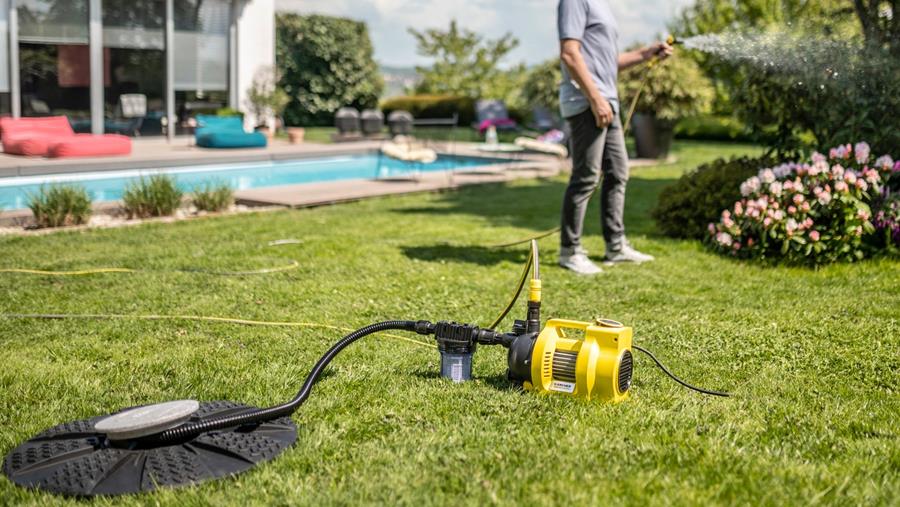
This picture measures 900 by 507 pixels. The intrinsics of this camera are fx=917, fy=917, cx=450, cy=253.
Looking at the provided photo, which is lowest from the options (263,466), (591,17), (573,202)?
(263,466)

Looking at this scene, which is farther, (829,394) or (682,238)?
(682,238)

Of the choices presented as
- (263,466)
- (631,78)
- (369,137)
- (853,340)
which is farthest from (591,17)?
(369,137)

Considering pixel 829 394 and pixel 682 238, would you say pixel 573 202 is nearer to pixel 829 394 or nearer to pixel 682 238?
pixel 682 238

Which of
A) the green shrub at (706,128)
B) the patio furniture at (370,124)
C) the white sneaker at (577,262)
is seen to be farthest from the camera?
the green shrub at (706,128)

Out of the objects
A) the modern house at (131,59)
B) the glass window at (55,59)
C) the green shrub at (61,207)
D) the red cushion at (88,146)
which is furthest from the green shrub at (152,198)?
the glass window at (55,59)

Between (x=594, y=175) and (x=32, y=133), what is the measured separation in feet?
32.6

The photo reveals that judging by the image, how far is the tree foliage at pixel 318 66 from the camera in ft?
65.4

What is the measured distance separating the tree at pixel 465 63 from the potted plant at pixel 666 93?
32.8 feet

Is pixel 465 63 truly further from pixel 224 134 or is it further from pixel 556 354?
pixel 556 354

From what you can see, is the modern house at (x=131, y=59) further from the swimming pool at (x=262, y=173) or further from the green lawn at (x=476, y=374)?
the green lawn at (x=476, y=374)

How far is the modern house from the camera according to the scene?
44.5 ft

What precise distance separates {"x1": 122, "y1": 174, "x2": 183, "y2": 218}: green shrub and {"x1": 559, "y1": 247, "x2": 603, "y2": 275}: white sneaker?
11.9ft

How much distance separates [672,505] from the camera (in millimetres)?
2078

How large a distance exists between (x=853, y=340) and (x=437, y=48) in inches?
824
